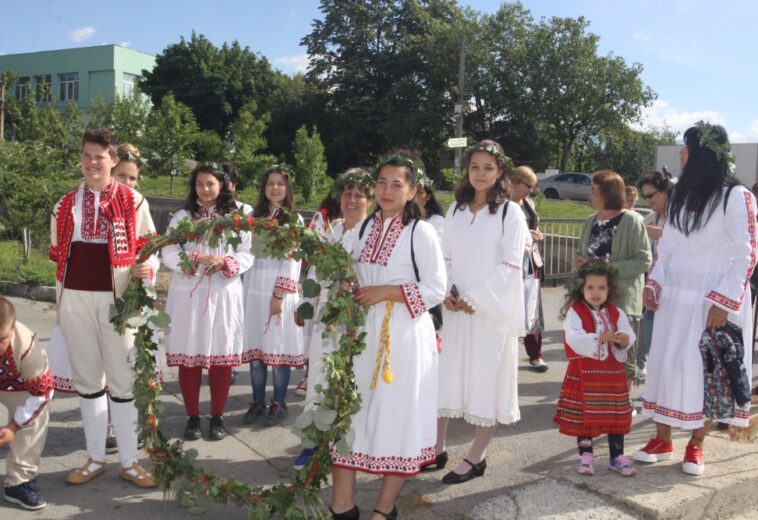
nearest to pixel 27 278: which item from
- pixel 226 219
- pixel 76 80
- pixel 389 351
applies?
pixel 226 219

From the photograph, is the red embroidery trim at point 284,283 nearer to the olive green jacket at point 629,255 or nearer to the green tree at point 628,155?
the olive green jacket at point 629,255

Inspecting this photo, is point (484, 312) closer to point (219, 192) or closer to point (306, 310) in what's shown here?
point (306, 310)

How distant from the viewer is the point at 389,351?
12.5 ft

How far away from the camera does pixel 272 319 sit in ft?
18.9

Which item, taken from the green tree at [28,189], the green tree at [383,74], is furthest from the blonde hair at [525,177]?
the green tree at [383,74]

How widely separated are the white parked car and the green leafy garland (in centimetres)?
2959

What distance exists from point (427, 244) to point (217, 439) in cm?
251

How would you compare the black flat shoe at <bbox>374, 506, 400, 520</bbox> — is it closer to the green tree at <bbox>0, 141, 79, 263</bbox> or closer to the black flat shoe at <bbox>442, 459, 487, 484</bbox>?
the black flat shoe at <bbox>442, 459, 487, 484</bbox>

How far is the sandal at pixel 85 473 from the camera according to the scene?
4488mm

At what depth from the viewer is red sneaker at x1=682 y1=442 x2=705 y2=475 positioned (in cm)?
452

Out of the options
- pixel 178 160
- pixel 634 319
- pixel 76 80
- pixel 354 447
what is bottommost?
pixel 354 447

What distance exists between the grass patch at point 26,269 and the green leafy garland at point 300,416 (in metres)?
8.24

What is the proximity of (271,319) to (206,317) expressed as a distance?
0.60m

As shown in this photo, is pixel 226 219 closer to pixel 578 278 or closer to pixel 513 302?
pixel 513 302
